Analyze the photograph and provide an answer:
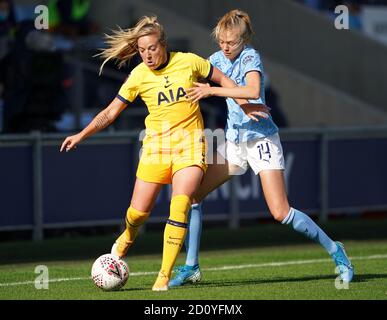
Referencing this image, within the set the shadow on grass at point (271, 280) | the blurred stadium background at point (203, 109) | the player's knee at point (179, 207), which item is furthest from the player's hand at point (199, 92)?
the blurred stadium background at point (203, 109)

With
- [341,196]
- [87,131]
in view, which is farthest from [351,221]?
[87,131]

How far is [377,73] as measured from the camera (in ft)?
66.6

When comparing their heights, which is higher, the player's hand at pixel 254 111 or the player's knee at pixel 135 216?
the player's hand at pixel 254 111

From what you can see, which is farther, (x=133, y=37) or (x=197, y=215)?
(x=197, y=215)

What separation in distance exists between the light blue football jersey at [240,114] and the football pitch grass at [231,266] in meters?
1.28

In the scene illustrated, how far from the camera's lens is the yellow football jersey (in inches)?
367

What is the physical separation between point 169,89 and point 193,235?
1423 millimetres

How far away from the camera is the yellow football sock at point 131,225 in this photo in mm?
9453

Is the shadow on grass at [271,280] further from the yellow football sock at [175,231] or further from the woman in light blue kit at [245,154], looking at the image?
the yellow football sock at [175,231]

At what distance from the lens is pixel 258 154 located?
9750 millimetres

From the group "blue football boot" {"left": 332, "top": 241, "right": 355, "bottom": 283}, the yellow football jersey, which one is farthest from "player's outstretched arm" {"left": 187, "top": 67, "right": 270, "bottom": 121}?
"blue football boot" {"left": 332, "top": 241, "right": 355, "bottom": 283}

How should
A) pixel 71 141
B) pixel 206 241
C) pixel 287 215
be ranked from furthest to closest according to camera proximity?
1. pixel 206 241
2. pixel 287 215
3. pixel 71 141

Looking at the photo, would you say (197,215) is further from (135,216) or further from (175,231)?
(175,231)

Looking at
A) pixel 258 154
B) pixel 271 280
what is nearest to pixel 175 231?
pixel 258 154
